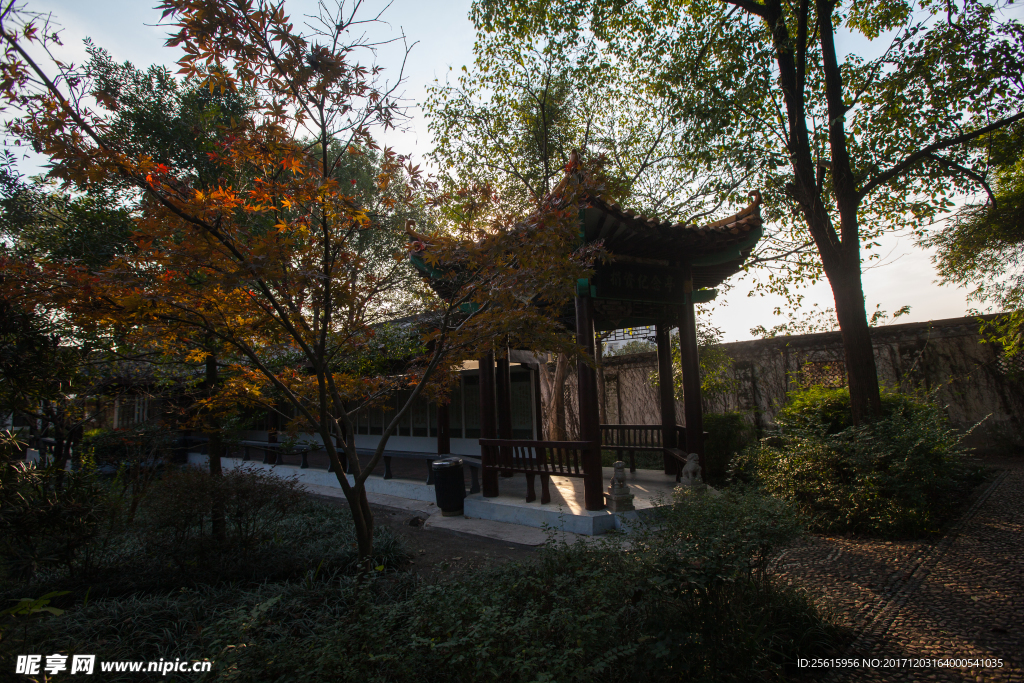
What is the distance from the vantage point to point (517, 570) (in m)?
3.81

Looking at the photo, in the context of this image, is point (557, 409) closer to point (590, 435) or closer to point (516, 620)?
point (590, 435)

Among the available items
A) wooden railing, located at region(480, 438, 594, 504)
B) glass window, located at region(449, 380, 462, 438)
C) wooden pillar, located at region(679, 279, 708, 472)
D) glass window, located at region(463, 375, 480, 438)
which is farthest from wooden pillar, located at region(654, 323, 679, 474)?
glass window, located at region(449, 380, 462, 438)

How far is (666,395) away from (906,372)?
628 centimetres

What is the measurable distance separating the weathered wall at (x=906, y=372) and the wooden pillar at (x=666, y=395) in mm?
3686

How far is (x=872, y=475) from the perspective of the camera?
5695 mm

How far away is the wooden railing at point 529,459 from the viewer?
6602 millimetres

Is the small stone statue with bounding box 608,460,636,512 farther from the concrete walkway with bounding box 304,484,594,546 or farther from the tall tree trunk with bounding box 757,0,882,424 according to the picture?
the tall tree trunk with bounding box 757,0,882,424

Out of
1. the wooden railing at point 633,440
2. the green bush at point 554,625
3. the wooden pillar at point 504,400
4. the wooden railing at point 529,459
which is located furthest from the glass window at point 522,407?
the green bush at point 554,625

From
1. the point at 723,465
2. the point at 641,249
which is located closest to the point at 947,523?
the point at 723,465

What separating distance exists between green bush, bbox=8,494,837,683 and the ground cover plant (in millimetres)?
11

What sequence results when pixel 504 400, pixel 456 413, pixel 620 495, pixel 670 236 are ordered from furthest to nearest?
pixel 456 413, pixel 504 400, pixel 670 236, pixel 620 495

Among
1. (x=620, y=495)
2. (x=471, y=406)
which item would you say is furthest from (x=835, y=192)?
(x=471, y=406)

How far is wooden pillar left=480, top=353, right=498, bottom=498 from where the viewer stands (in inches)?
298

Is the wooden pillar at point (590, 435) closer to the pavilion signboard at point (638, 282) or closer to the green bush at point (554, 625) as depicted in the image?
the pavilion signboard at point (638, 282)
